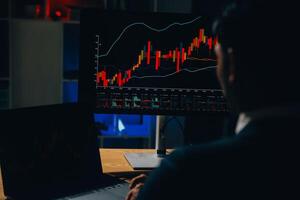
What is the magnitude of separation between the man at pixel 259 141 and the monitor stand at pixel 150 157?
3.09 feet

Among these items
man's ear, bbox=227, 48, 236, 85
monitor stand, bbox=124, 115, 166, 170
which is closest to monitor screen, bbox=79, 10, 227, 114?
monitor stand, bbox=124, 115, 166, 170

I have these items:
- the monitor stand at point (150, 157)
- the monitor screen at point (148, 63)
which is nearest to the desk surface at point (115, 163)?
the monitor stand at point (150, 157)

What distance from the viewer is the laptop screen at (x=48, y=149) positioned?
132 cm

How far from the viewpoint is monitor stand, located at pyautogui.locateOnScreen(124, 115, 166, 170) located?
5.45 ft

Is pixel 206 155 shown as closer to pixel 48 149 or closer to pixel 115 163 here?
pixel 48 149

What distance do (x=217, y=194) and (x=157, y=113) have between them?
40.7 inches

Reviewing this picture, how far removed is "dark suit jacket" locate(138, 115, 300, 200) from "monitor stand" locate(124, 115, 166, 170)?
0.96 m

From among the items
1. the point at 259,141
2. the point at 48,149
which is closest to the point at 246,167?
the point at 259,141

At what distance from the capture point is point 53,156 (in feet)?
4.65

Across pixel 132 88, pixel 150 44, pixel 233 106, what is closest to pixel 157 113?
pixel 132 88

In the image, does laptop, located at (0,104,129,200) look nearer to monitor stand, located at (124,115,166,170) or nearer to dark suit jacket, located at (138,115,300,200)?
→ monitor stand, located at (124,115,166,170)

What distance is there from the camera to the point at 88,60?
166cm

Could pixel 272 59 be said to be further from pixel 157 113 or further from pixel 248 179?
pixel 157 113

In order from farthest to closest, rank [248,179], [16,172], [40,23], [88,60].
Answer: [40,23], [88,60], [16,172], [248,179]
